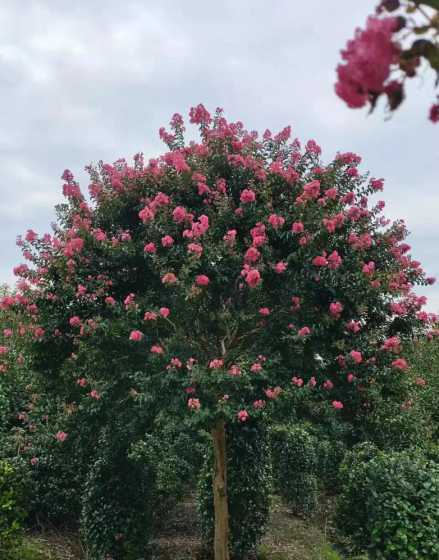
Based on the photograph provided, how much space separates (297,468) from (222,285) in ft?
29.0

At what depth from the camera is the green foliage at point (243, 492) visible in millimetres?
10508

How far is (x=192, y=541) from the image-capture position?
39.5 feet

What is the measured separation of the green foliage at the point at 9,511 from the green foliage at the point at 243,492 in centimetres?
387

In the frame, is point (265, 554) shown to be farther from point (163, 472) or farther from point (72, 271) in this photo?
point (72, 271)

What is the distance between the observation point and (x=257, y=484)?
10703 mm

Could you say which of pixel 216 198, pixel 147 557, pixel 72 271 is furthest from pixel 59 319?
pixel 147 557

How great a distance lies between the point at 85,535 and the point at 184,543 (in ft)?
8.08

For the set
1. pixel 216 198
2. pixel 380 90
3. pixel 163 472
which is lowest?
pixel 163 472

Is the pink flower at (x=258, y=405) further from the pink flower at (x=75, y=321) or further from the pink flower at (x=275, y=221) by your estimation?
the pink flower at (x=75, y=321)

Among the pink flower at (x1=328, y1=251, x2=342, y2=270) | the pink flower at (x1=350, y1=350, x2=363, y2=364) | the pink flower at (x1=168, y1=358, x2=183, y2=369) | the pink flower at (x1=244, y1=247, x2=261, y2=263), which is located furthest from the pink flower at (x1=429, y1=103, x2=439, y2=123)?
the pink flower at (x1=350, y1=350, x2=363, y2=364)

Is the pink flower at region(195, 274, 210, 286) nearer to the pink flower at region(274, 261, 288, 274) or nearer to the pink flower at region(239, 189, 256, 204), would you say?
the pink flower at region(274, 261, 288, 274)

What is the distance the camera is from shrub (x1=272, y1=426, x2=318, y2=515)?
48.0 feet

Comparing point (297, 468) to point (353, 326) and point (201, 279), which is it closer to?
point (353, 326)

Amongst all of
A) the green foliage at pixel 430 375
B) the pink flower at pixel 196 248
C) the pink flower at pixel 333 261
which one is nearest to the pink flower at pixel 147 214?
the pink flower at pixel 196 248
